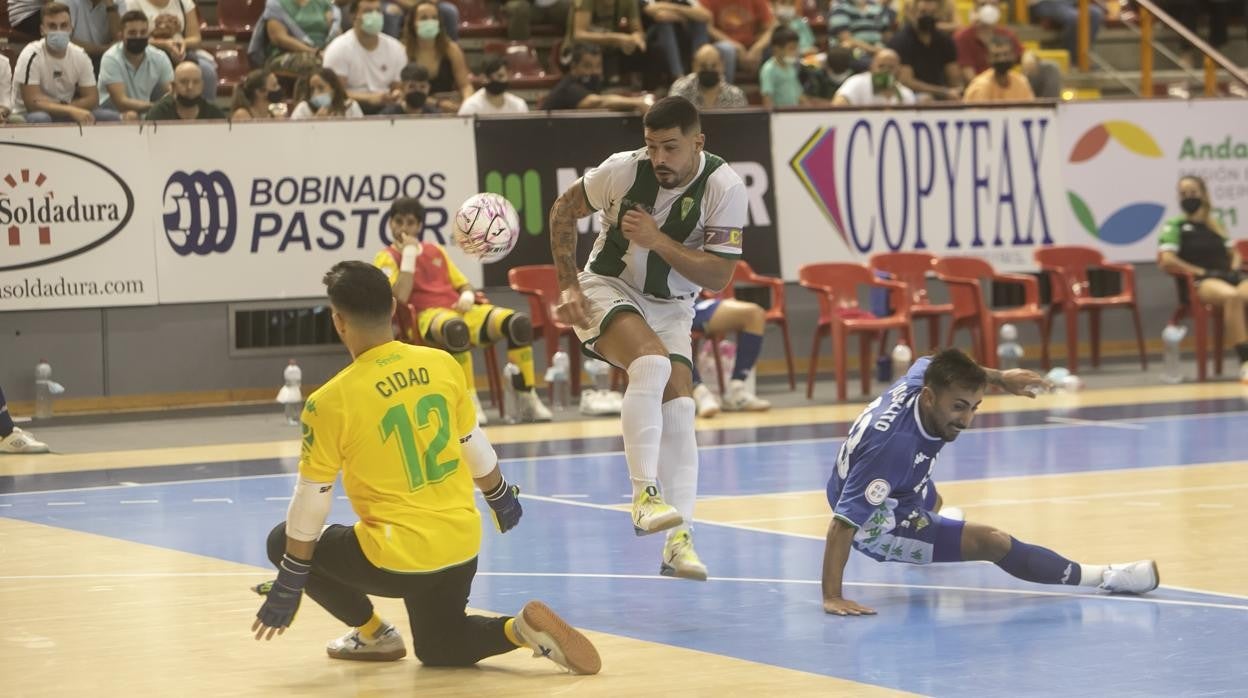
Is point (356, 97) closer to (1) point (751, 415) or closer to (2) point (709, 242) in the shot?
(1) point (751, 415)

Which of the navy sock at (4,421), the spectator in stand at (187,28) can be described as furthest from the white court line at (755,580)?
the spectator in stand at (187,28)

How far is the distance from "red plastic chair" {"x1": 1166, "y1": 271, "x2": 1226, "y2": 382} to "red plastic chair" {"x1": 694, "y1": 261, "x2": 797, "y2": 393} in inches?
140

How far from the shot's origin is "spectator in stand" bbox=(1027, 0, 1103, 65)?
22.1 meters

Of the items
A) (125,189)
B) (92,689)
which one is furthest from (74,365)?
(92,689)

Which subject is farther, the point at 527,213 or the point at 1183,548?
the point at 527,213

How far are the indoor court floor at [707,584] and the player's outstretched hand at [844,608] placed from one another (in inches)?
2.1

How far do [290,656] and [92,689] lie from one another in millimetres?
751

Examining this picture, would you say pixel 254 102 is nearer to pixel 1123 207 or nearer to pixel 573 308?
pixel 1123 207

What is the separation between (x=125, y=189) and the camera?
15.4 m

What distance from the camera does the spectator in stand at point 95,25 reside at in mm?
16625

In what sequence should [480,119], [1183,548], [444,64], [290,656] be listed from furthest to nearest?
[444,64] → [480,119] → [1183,548] → [290,656]

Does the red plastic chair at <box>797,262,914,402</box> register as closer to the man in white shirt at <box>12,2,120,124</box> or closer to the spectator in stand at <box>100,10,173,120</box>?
the spectator in stand at <box>100,10,173,120</box>

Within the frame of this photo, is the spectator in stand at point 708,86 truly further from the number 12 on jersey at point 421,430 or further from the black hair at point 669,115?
the number 12 on jersey at point 421,430

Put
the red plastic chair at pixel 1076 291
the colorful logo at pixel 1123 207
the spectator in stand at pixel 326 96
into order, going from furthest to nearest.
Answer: the colorful logo at pixel 1123 207 < the red plastic chair at pixel 1076 291 < the spectator in stand at pixel 326 96
